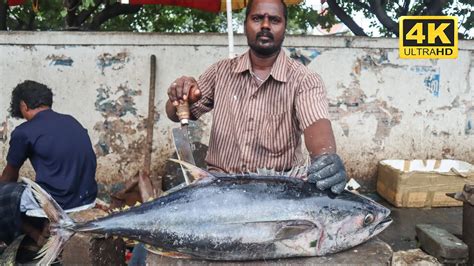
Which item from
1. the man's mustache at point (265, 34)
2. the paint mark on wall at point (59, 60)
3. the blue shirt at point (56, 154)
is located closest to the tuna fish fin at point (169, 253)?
the man's mustache at point (265, 34)

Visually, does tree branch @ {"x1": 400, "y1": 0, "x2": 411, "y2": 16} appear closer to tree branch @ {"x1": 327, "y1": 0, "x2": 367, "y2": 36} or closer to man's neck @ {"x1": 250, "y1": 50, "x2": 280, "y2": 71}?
tree branch @ {"x1": 327, "y1": 0, "x2": 367, "y2": 36}

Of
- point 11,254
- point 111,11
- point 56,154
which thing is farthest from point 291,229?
point 111,11

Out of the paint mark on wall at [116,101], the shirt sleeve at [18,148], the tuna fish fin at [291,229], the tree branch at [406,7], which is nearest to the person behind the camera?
the tuna fish fin at [291,229]

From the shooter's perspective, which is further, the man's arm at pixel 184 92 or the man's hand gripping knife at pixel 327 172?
the man's arm at pixel 184 92

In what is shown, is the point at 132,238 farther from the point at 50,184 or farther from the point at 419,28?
the point at 419,28

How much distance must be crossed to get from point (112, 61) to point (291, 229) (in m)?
4.47

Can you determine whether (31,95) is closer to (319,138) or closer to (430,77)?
(319,138)

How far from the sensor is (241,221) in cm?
183

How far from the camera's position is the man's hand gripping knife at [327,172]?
184cm

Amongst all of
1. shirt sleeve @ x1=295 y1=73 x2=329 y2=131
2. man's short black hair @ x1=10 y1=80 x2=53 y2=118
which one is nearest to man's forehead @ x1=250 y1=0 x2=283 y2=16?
shirt sleeve @ x1=295 y1=73 x2=329 y2=131

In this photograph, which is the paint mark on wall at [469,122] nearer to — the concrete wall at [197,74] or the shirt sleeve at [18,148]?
the concrete wall at [197,74]

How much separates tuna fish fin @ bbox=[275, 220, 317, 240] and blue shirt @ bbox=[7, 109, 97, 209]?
7.31 ft

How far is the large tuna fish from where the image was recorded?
182cm

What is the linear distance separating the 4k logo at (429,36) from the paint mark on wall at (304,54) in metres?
1.00
